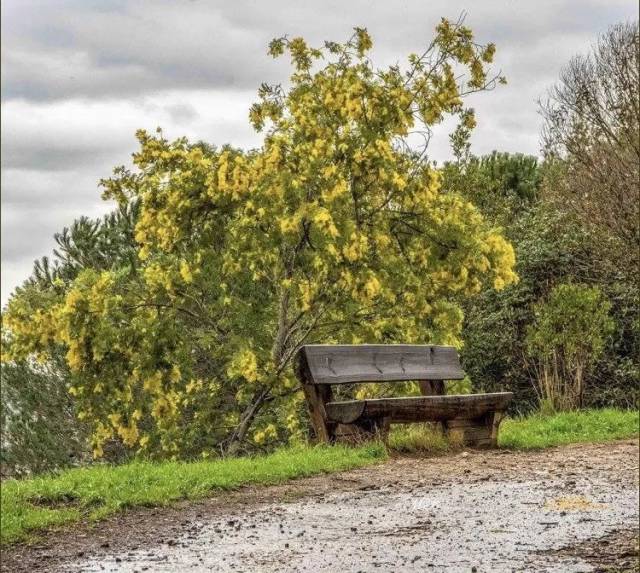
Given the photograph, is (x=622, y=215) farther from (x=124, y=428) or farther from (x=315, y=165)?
(x=124, y=428)

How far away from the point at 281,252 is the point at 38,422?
1142 centimetres

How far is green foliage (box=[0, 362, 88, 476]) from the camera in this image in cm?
2173

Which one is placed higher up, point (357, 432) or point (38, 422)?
point (38, 422)

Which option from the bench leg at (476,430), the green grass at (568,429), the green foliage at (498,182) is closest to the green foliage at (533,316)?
the green foliage at (498,182)

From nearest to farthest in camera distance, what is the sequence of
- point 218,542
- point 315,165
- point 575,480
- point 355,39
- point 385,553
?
point 385,553 < point 218,542 < point 575,480 < point 315,165 < point 355,39

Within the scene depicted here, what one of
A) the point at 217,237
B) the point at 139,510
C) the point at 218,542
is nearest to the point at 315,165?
the point at 217,237

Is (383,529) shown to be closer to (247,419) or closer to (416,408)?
(416,408)

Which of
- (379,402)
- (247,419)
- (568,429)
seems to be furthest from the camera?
(247,419)

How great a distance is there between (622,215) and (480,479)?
10502mm

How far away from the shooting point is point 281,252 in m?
12.4

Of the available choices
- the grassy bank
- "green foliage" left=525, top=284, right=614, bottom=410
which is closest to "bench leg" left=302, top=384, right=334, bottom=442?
the grassy bank

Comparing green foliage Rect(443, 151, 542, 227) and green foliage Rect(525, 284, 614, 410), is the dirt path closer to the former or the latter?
green foliage Rect(525, 284, 614, 410)

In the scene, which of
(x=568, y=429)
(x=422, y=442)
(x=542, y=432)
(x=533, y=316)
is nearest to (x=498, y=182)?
(x=533, y=316)

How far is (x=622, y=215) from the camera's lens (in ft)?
58.6
